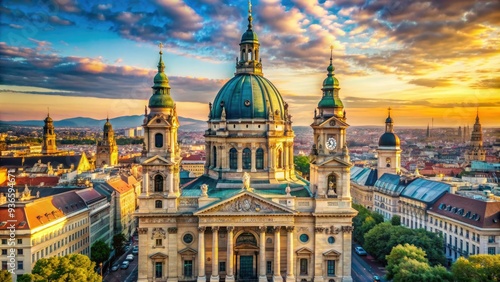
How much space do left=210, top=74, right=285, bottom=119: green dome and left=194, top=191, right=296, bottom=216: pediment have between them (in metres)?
18.0

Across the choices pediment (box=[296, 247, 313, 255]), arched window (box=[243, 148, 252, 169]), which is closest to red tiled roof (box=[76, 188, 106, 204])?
arched window (box=[243, 148, 252, 169])

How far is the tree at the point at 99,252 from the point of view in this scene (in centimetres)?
9238

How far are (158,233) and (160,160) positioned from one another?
42.0 ft

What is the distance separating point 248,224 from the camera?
75.8 m

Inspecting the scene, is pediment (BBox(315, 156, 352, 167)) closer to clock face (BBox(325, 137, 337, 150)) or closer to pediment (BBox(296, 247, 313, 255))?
clock face (BBox(325, 137, 337, 150))

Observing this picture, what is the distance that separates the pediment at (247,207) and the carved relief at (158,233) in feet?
24.6

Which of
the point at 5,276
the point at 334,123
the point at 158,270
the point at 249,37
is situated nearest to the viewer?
the point at 5,276

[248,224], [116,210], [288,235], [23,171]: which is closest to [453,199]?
[288,235]

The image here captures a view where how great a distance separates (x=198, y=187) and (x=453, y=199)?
2378 inches

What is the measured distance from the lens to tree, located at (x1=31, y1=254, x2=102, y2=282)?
2635 inches

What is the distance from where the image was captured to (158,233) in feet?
253

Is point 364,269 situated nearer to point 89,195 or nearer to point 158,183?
point 158,183

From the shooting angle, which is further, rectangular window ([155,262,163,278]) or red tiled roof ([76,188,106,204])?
red tiled roof ([76,188,106,204])

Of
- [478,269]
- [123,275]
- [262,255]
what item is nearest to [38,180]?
[123,275]
